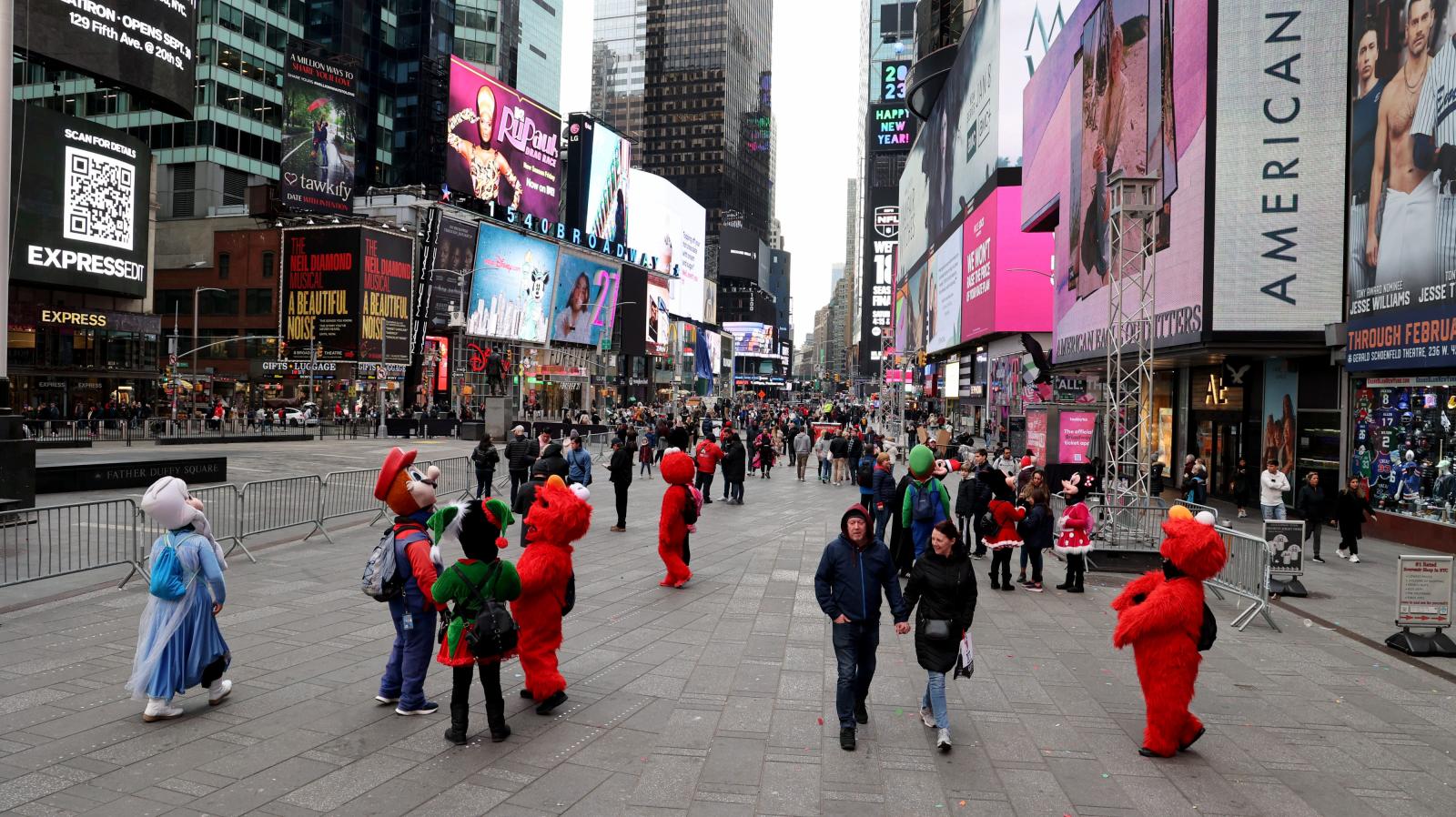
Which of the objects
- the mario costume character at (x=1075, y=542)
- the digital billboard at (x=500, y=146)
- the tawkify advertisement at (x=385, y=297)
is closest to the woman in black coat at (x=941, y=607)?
the mario costume character at (x=1075, y=542)

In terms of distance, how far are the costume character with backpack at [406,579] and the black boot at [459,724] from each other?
61cm

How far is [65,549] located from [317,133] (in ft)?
159

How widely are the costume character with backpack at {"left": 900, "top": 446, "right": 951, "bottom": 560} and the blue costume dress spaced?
7207 millimetres

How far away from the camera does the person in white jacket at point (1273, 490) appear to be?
16000 millimetres

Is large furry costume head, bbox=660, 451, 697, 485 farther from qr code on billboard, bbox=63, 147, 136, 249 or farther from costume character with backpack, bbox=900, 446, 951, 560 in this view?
qr code on billboard, bbox=63, 147, 136, 249

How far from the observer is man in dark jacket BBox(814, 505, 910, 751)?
19.7ft

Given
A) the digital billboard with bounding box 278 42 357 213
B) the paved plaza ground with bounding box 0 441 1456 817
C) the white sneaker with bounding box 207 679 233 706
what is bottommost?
the paved plaza ground with bounding box 0 441 1456 817

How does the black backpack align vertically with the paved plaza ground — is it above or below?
above

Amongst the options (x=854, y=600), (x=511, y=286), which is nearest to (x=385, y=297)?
(x=511, y=286)

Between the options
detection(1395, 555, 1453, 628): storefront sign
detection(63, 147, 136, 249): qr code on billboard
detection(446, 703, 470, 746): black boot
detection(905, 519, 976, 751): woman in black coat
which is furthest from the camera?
detection(63, 147, 136, 249): qr code on billboard

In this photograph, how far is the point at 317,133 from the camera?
53312mm

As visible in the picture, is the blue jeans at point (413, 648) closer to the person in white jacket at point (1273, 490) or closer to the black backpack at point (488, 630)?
the black backpack at point (488, 630)

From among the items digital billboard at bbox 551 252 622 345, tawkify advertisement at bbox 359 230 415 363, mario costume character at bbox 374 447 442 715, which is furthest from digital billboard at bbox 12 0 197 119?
digital billboard at bbox 551 252 622 345

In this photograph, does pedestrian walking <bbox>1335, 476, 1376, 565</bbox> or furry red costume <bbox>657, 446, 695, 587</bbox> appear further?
pedestrian walking <bbox>1335, 476, 1376, 565</bbox>
